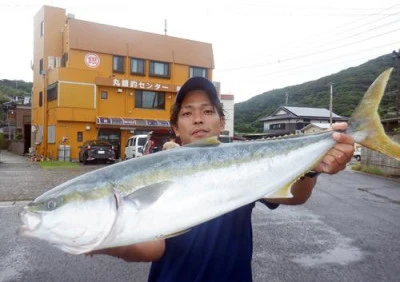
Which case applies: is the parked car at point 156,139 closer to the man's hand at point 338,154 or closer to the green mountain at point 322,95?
the man's hand at point 338,154

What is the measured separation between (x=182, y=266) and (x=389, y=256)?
5466mm

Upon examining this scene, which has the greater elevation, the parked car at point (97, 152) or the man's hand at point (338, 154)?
the man's hand at point (338, 154)

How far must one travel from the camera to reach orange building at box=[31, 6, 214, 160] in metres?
31.3

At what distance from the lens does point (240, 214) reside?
2.40 meters

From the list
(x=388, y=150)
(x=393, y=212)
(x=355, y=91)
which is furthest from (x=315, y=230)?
(x=355, y=91)

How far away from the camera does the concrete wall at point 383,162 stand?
18.9 m

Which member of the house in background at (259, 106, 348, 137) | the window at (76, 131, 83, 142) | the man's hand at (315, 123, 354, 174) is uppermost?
the house in background at (259, 106, 348, 137)

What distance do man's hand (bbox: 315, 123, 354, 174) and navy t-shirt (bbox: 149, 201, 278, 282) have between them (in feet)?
2.39

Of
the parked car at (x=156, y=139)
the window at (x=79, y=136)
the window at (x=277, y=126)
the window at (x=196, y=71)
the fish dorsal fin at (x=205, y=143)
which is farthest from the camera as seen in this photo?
the window at (x=277, y=126)

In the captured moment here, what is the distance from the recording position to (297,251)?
6.61m

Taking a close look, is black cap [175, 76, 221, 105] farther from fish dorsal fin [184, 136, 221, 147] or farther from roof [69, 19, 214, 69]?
roof [69, 19, 214, 69]

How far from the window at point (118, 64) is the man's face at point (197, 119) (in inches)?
1272

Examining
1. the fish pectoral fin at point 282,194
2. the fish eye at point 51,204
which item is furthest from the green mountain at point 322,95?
the fish eye at point 51,204

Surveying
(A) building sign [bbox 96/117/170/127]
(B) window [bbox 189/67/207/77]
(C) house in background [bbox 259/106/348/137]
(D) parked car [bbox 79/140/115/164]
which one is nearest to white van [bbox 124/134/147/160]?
(D) parked car [bbox 79/140/115/164]
